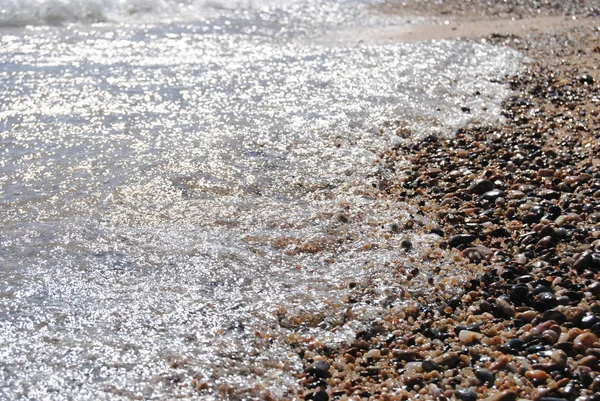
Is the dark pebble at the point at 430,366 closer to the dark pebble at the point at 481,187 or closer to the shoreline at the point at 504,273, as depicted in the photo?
the shoreline at the point at 504,273

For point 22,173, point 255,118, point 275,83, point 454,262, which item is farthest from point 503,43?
Result: point 22,173

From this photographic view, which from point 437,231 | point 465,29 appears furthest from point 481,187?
point 465,29

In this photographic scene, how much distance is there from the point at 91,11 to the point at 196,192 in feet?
19.4

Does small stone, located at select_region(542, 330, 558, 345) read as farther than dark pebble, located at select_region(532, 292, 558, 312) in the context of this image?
No

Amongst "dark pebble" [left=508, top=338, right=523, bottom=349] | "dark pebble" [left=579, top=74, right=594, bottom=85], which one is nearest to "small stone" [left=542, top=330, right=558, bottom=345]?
"dark pebble" [left=508, top=338, right=523, bottom=349]

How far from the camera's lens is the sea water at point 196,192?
3443mm

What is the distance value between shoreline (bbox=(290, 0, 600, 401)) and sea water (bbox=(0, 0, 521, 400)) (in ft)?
0.71

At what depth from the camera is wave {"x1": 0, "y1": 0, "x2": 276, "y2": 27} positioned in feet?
31.6

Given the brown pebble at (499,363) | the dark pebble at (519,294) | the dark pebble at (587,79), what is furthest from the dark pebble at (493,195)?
the dark pebble at (587,79)

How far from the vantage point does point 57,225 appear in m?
4.61

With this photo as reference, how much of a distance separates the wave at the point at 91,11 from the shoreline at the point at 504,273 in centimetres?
526

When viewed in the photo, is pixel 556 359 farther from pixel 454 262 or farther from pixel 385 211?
pixel 385 211

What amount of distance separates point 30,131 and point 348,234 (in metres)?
3.11

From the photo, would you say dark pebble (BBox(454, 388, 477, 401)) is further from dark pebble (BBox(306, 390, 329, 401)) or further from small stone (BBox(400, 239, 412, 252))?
small stone (BBox(400, 239, 412, 252))
